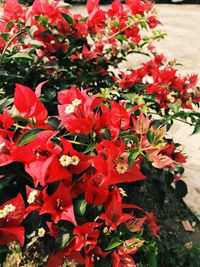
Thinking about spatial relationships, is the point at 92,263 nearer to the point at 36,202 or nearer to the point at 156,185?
the point at 36,202

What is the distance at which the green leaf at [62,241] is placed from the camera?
0.87 meters

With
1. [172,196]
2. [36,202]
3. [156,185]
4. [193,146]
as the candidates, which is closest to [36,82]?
[156,185]

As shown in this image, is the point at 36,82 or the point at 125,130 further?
the point at 36,82

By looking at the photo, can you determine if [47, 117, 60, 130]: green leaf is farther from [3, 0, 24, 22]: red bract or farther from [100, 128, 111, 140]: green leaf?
[3, 0, 24, 22]: red bract

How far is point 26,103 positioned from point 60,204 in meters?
0.25

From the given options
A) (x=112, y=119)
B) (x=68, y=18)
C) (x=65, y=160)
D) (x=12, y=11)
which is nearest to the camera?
(x=65, y=160)

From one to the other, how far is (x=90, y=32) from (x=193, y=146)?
54.7 inches

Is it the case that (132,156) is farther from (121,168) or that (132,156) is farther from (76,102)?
(76,102)

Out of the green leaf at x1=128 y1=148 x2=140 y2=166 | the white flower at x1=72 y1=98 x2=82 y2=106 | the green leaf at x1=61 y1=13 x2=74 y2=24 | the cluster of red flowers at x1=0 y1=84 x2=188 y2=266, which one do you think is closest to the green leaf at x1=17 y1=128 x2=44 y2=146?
the cluster of red flowers at x1=0 y1=84 x2=188 y2=266

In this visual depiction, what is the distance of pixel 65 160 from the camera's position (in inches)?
31.5

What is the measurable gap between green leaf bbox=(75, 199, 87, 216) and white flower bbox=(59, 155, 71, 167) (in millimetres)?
124

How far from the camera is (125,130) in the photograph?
3.30 feet

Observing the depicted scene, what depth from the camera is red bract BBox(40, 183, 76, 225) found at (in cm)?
84

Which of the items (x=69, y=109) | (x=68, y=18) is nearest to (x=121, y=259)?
(x=69, y=109)
